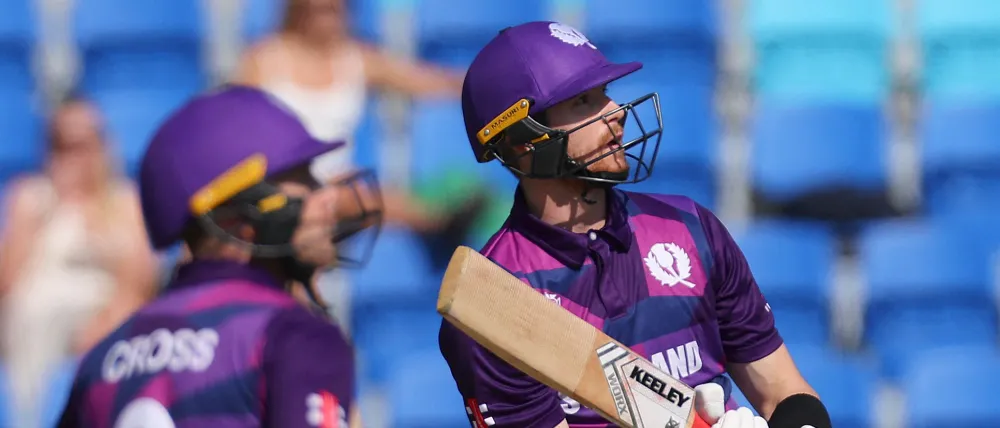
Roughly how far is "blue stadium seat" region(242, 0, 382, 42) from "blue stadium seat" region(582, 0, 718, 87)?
1086 millimetres

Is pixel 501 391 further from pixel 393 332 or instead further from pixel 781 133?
pixel 781 133

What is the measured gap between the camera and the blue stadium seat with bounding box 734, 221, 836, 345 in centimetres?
675

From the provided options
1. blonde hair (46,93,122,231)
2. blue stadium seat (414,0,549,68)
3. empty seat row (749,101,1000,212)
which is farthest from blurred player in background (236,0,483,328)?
empty seat row (749,101,1000,212)

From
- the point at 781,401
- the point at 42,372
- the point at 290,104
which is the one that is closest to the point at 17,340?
the point at 42,372

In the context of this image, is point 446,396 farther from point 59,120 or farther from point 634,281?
point 634,281

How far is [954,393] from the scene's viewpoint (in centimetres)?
623

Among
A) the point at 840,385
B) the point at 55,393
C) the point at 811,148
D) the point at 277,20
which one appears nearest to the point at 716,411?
the point at 840,385

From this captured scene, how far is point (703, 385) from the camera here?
9.53ft

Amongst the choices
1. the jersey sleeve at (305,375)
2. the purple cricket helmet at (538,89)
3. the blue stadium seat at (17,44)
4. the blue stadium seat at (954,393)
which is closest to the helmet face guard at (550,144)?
the purple cricket helmet at (538,89)

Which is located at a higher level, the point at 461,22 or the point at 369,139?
the point at 461,22

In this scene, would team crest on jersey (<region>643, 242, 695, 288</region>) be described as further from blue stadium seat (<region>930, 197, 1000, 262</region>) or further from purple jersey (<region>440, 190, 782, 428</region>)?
blue stadium seat (<region>930, 197, 1000, 262</region>)

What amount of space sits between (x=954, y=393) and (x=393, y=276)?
99.0 inches

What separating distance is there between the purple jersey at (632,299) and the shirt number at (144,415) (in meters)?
0.61

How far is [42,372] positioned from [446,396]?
73.1 inches
